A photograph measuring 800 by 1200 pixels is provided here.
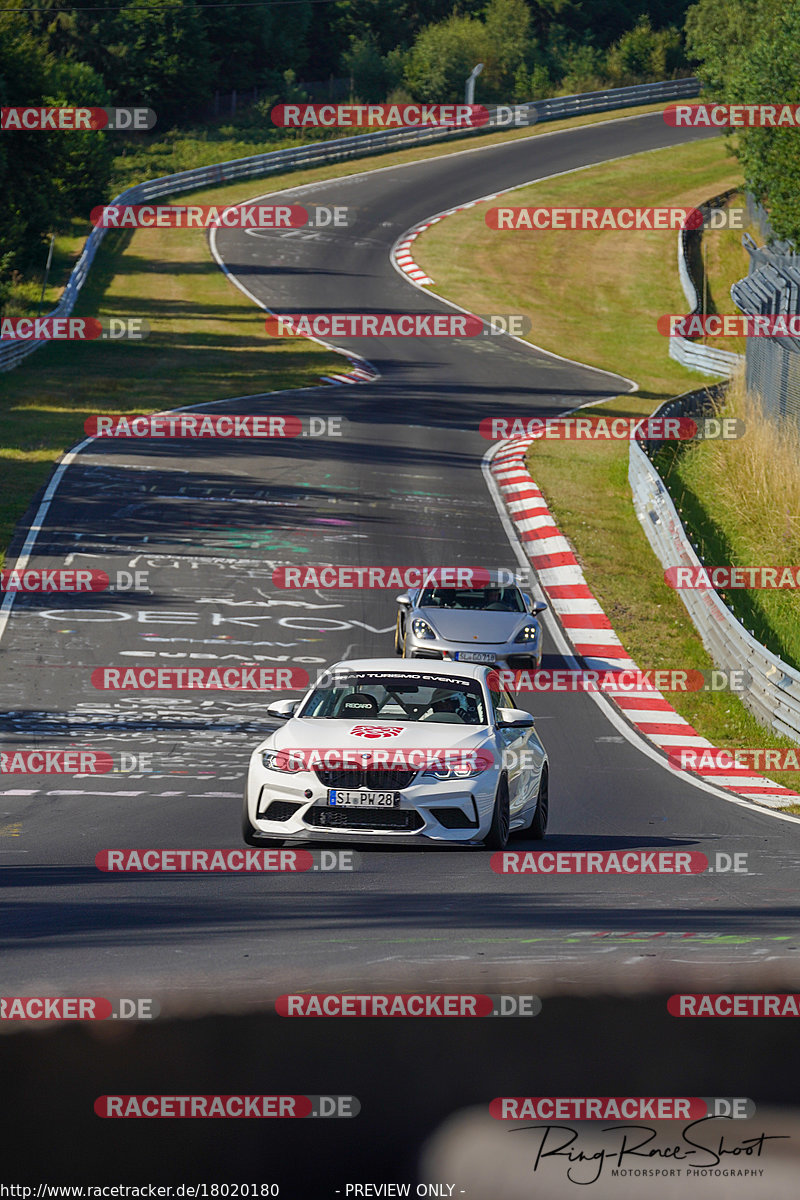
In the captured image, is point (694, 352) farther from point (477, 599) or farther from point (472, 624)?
point (472, 624)

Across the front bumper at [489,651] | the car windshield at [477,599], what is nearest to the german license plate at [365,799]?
the front bumper at [489,651]

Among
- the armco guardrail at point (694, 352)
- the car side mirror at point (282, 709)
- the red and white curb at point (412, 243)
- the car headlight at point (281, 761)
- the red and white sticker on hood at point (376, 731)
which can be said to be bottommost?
the car headlight at point (281, 761)

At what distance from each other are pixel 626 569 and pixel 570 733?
9875mm

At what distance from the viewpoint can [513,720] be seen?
37.0 ft

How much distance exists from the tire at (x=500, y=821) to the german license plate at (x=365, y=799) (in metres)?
0.75

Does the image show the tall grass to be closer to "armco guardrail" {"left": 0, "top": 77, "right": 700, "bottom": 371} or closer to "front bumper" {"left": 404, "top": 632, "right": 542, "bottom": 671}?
"front bumper" {"left": 404, "top": 632, "right": 542, "bottom": 671}

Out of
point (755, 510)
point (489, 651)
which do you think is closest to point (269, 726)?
point (489, 651)

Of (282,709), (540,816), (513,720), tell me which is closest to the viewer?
(513,720)

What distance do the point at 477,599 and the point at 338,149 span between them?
61.1 metres

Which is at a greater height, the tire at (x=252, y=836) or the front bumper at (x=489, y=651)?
the tire at (x=252, y=836)

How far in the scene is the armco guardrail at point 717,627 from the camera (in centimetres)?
1767

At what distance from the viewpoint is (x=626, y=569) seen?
27.0m

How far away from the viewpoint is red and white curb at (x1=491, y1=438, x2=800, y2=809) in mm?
16094

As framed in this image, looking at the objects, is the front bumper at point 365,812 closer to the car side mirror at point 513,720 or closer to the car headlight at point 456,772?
the car headlight at point 456,772
